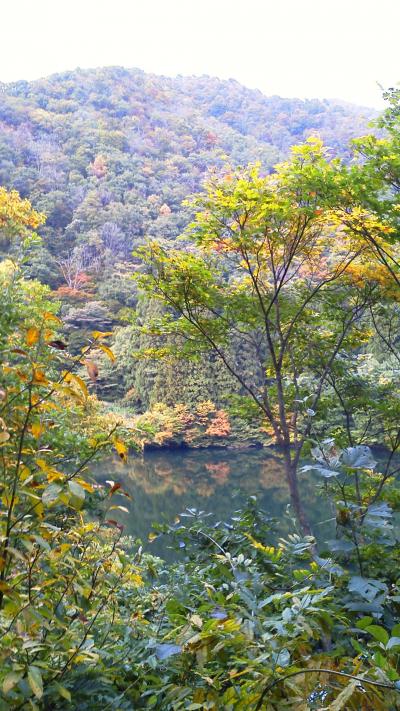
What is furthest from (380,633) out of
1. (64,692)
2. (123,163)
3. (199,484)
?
(123,163)

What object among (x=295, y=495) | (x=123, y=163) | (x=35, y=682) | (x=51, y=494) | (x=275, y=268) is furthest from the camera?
(x=123, y=163)

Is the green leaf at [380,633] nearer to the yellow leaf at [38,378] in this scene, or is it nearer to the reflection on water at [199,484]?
the yellow leaf at [38,378]

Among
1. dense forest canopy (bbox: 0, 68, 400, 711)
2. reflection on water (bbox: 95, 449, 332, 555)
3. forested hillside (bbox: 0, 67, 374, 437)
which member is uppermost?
forested hillside (bbox: 0, 67, 374, 437)

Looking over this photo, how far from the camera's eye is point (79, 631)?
885mm

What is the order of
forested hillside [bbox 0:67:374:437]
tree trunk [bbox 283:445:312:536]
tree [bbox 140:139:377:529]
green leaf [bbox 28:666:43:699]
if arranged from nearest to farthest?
green leaf [bbox 28:666:43:699] → tree [bbox 140:139:377:529] → tree trunk [bbox 283:445:312:536] → forested hillside [bbox 0:67:374:437]

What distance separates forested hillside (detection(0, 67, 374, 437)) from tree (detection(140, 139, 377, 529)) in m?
8.64

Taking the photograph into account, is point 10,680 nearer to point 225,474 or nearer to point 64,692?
point 64,692

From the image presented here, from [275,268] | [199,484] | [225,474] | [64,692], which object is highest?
[275,268]

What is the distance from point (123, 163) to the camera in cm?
2958

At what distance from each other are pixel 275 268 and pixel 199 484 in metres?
8.87

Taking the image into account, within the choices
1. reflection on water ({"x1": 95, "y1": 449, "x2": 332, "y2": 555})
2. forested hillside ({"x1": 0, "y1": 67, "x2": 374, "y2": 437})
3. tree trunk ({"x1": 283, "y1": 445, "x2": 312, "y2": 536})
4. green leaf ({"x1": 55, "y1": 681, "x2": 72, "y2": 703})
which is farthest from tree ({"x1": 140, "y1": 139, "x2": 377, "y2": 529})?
forested hillside ({"x1": 0, "y1": 67, "x2": 374, "y2": 437})

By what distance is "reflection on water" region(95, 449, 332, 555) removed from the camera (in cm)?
946

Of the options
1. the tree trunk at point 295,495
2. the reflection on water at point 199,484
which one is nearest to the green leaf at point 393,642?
the tree trunk at point 295,495

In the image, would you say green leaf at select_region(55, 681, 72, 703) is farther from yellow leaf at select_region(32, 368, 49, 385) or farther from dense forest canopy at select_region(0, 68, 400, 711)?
yellow leaf at select_region(32, 368, 49, 385)
